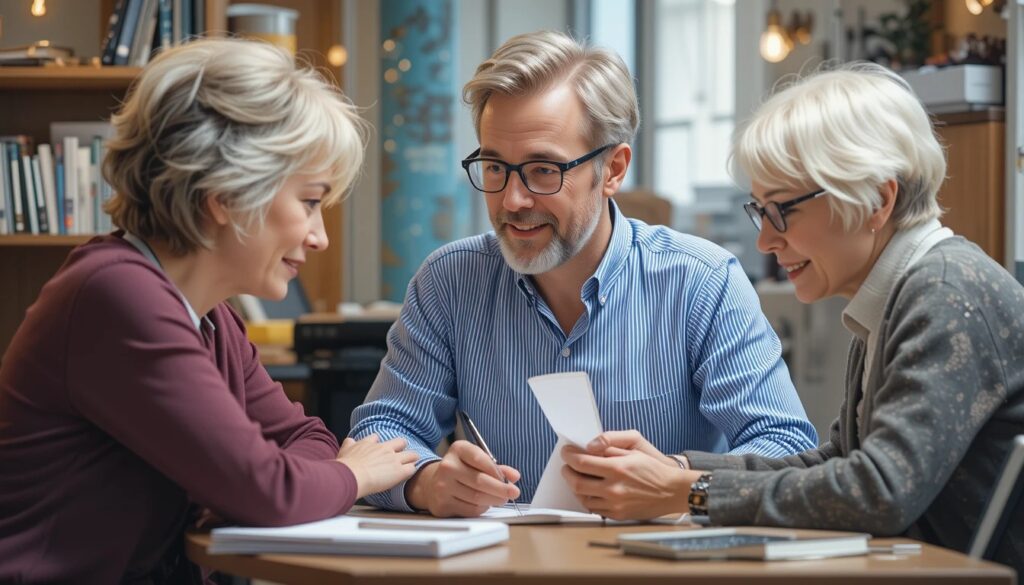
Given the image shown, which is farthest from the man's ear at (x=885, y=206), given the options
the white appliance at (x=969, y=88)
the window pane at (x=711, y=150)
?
the window pane at (x=711, y=150)

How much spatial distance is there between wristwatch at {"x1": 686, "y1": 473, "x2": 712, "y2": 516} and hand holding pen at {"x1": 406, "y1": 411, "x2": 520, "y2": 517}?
0.86ft

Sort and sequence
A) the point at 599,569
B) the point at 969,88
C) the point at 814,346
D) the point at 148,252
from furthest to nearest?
the point at 814,346 → the point at 969,88 → the point at 148,252 → the point at 599,569

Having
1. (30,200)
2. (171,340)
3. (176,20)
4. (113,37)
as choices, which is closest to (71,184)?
(30,200)

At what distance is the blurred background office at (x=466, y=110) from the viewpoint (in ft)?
12.1

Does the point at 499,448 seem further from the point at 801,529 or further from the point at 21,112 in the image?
the point at 21,112

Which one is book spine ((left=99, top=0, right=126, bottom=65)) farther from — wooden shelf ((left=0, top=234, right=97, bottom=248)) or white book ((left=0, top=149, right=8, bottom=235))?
wooden shelf ((left=0, top=234, right=97, bottom=248))

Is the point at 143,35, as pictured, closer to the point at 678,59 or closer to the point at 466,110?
the point at 678,59

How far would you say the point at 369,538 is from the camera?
146 cm

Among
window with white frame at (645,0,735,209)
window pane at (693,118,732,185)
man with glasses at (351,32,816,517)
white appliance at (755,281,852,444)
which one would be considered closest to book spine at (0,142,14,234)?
man with glasses at (351,32,816,517)

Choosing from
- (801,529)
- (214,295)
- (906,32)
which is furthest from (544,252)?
(906,32)

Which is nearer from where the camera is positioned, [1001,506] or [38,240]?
[1001,506]

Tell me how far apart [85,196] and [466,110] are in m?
5.54

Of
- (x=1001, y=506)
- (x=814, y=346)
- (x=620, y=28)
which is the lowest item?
(x=814, y=346)

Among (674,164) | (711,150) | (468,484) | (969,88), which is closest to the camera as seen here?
(468,484)
